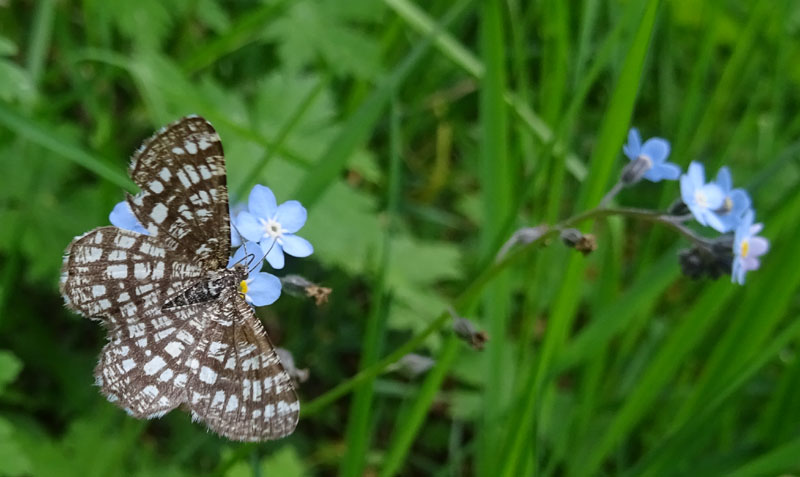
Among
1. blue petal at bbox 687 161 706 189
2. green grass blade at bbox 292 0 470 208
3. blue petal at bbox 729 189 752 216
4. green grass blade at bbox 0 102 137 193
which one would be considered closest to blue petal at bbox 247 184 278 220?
green grass blade at bbox 292 0 470 208

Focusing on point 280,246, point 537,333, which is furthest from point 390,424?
point 280,246

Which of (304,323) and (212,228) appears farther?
(304,323)

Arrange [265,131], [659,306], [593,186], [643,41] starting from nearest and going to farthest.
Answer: [643,41] < [593,186] < [265,131] < [659,306]

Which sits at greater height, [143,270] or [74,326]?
[74,326]

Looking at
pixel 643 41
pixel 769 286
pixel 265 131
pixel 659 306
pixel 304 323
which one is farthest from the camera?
pixel 659 306

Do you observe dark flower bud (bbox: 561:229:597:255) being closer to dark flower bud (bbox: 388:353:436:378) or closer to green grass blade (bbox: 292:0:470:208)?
dark flower bud (bbox: 388:353:436:378)

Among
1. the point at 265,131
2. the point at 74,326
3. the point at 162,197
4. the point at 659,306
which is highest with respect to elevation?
the point at 659,306

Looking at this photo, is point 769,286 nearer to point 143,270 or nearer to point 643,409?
point 643,409
